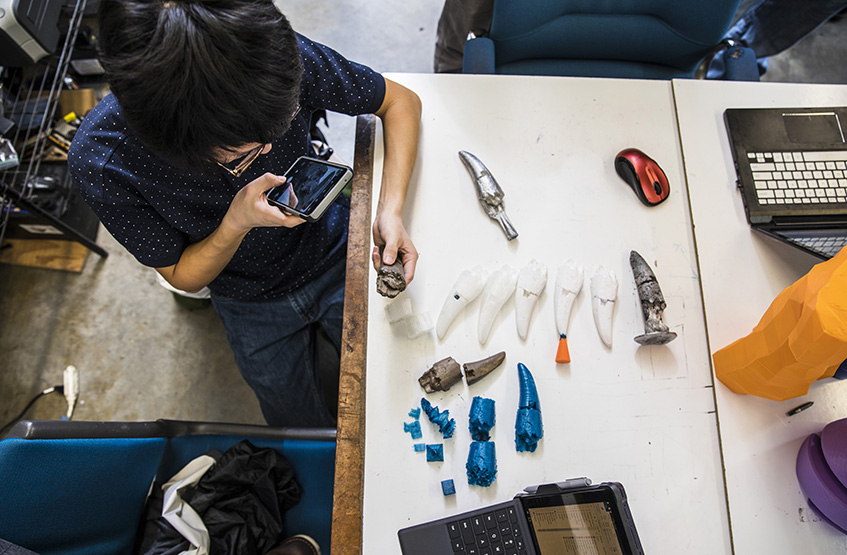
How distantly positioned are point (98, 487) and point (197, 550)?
0.81 ft

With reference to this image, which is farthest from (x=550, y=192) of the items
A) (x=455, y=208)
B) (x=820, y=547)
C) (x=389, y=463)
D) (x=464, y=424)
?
(x=820, y=547)

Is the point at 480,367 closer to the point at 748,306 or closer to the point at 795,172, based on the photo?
the point at 748,306

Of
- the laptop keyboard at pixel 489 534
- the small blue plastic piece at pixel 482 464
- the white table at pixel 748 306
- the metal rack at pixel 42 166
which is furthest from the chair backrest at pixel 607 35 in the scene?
the metal rack at pixel 42 166

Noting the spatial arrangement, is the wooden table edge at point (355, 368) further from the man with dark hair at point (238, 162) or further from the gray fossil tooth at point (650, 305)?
the gray fossil tooth at point (650, 305)

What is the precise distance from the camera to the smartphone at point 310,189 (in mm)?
951

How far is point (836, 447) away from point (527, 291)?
0.59m

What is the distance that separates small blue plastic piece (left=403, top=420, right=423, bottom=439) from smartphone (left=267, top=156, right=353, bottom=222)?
42cm

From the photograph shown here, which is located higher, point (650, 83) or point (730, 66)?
point (730, 66)

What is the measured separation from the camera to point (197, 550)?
3.66 ft

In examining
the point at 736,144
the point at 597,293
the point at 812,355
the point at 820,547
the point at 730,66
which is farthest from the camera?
the point at 730,66

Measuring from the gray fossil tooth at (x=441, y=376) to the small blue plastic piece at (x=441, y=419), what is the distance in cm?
3

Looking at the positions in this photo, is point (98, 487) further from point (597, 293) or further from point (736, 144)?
point (736, 144)

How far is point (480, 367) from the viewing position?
1006 millimetres

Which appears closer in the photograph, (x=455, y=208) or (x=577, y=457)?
(x=577, y=457)
